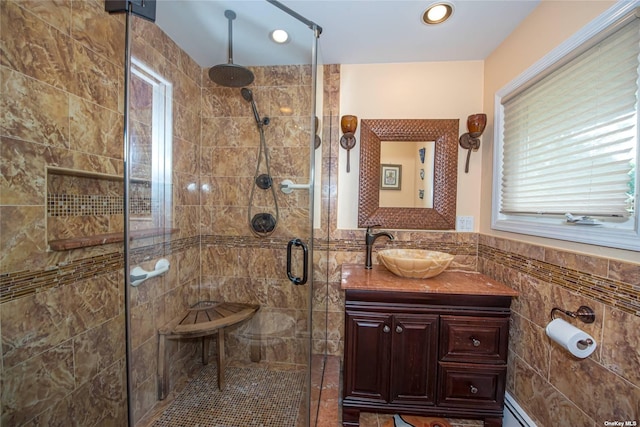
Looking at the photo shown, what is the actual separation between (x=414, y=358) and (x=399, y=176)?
3.91 ft

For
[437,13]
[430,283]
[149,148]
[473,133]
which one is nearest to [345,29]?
[437,13]

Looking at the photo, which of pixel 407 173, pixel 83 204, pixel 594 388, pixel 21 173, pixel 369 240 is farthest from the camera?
pixel 407 173

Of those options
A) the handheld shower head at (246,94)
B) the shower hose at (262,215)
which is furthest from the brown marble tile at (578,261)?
A: the handheld shower head at (246,94)

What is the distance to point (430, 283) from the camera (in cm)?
143

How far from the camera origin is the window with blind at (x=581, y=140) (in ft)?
2.84

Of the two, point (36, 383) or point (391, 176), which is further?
point (391, 176)

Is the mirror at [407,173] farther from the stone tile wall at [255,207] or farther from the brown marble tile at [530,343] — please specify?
the brown marble tile at [530,343]

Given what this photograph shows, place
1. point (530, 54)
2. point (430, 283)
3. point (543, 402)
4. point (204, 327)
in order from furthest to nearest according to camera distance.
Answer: point (204, 327) → point (430, 283) → point (530, 54) → point (543, 402)

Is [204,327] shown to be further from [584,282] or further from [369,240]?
[584,282]

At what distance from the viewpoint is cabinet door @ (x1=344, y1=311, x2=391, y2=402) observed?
1.36m

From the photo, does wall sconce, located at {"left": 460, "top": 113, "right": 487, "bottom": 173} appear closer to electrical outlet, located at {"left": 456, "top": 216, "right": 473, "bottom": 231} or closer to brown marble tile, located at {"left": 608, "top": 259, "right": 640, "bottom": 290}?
electrical outlet, located at {"left": 456, "top": 216, "right": 473, "bottom": 231}

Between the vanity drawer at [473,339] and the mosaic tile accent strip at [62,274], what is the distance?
5.76ft

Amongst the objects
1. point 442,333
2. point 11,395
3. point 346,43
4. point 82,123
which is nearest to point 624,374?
point 442,333

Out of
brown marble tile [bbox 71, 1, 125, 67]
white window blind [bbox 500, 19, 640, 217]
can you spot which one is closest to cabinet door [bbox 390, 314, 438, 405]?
white window blind [bbox 500, 19, 640, 217]
